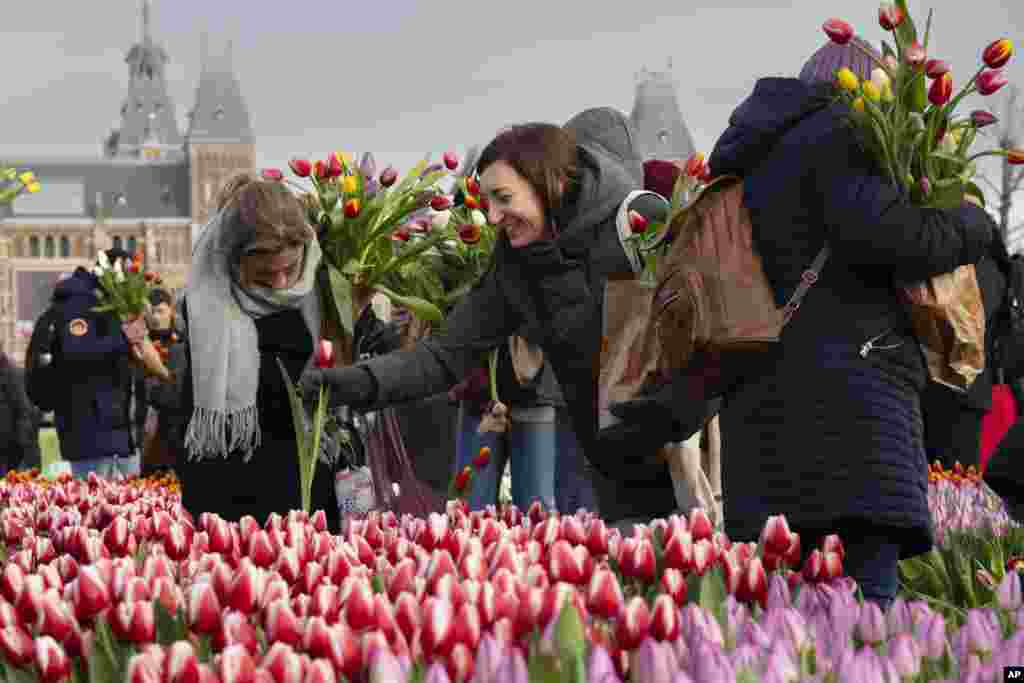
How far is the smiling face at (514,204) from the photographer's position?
4434 millimetres

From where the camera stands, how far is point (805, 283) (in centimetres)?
338

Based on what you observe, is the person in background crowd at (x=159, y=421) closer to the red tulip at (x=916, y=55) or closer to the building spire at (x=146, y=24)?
the red tulip at (x=916, y=55)

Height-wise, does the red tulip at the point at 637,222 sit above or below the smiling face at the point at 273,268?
above

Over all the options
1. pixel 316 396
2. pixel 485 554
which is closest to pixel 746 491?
pixel 485 554

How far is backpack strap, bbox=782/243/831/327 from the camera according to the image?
3377 millimetres

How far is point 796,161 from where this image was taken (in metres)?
3.41

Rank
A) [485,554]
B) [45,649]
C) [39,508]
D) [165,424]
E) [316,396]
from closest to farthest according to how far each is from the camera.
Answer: [45,649] < [485,554] < [316,396] < [39,508] < [165,424]

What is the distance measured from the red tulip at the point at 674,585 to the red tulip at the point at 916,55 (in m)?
1.28

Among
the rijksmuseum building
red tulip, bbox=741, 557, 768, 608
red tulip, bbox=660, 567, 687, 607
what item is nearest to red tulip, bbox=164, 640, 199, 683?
red tulip, bbox=660, 567, 687, 607

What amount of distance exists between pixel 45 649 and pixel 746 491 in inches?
63.6

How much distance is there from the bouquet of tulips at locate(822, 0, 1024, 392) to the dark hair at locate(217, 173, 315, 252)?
1993mm

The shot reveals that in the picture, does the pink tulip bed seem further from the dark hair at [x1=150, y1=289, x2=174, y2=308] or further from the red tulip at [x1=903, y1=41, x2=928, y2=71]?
the dark hair at [x1=150, y1=289, x2=174, y2=308]

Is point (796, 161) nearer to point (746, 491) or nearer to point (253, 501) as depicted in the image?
point (746, 491)

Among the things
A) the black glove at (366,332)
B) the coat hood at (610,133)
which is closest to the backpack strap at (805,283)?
the coat hood at (610,133)
